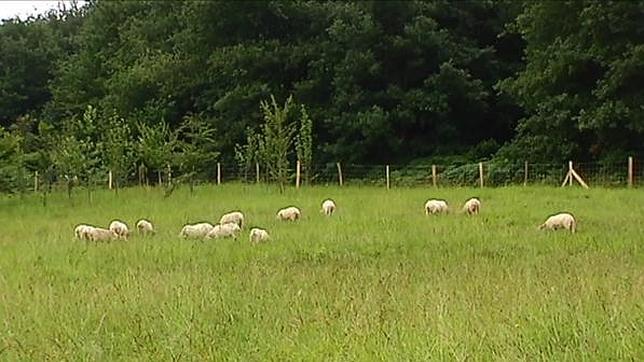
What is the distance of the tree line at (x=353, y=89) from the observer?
26.2 meters

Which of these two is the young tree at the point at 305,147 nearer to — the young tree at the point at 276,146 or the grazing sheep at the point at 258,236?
the young tree at the point at 276,146

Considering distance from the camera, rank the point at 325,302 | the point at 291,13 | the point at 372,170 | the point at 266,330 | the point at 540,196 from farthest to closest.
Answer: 1. the point at 291,13
2. the point at 372,170
3. the point at 540,196
4. the point at 325,302
5. the point at 266,330

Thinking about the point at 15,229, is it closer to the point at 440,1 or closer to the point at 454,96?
the point at 454,96

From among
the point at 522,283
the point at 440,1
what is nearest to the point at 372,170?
the point at 440,1

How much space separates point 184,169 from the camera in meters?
26.3

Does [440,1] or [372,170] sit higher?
[440,1]

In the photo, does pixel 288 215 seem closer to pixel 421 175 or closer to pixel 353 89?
pixel 421 175

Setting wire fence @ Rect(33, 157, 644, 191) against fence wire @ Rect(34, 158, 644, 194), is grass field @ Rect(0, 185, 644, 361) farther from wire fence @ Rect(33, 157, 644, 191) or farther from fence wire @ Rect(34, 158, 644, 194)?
fence wire @ Rect(34, 158, 644, 194)

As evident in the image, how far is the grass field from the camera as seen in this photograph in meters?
5.01

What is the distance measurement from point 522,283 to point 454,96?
2758 centimetres

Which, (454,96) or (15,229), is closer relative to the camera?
(15,229)

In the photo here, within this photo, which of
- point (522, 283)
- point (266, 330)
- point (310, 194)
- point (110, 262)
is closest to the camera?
point (266, 330)

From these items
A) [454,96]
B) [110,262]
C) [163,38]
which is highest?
[163,38]

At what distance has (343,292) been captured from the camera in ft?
23.1
